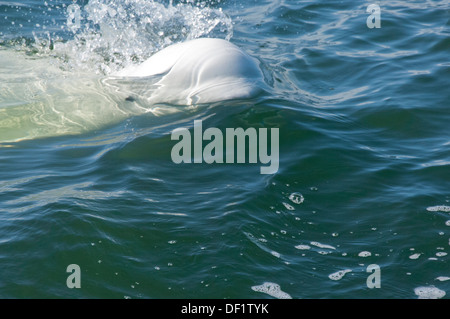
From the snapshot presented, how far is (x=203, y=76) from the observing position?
21.3 ft

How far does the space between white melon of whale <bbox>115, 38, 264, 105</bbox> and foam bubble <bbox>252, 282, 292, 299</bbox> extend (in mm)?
2942

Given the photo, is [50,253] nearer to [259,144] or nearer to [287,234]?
[287,234]

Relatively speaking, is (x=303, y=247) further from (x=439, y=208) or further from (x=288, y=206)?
(x=439, y=208)

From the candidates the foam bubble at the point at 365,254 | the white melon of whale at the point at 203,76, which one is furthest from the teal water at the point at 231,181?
the white melon of whale at the point at 203,76

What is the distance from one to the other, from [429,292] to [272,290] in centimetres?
100

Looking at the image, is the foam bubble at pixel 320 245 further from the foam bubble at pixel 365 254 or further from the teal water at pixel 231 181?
the foam bubble at pixel 365 254

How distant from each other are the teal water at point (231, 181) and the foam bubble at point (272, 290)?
38 mm

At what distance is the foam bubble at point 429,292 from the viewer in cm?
381

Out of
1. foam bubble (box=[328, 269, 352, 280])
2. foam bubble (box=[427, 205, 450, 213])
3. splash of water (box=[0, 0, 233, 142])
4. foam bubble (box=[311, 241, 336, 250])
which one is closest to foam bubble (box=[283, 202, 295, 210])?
foam bubble (box=[311, 241, 336, 250])

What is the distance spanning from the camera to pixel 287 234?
14.6 ft

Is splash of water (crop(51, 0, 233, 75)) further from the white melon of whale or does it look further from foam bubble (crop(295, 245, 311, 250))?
foam bubble (crop(295, 245, 311, 250))

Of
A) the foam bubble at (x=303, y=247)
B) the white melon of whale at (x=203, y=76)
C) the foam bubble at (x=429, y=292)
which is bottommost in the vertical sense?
the foam bubble at (x=429, y=292)

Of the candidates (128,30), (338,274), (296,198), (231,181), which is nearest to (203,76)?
(231,181)
